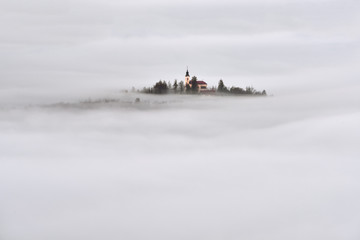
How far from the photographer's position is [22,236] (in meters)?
111

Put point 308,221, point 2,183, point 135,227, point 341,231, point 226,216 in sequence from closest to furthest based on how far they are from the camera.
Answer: point 341,231 < point 308,221 < point 135,227 < point 226,216 < point 2,183

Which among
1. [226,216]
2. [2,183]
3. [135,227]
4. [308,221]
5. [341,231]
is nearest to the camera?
[341,231]

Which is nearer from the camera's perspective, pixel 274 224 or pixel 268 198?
pixel 274 224

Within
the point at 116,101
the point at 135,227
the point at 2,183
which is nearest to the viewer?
the point at 135,227

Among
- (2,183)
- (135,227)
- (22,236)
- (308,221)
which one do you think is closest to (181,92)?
(135,227)

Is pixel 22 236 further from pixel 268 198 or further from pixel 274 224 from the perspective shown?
pixel 268 198

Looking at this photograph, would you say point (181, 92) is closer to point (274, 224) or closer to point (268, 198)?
point (274, 224)

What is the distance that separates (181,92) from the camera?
149 m

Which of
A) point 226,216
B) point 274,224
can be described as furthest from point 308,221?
point 226,216

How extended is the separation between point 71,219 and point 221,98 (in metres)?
49.6

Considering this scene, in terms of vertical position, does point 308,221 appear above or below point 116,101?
below

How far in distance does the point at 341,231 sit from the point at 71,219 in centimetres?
6553

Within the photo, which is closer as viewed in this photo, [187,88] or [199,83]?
[199,83]

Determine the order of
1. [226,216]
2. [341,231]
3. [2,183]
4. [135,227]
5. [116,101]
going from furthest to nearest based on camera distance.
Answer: [116,101] < [2,183] < [226,216] < [135,227] < [341,231]
